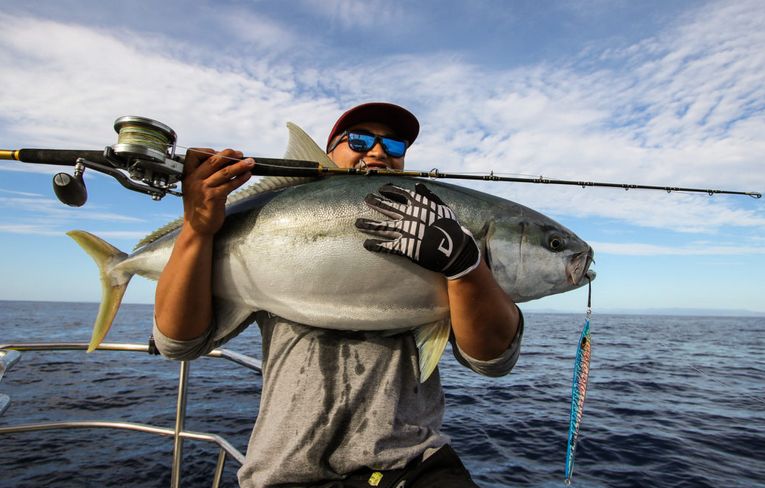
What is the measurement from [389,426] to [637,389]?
14262mm

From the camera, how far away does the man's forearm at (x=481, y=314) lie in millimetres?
2146

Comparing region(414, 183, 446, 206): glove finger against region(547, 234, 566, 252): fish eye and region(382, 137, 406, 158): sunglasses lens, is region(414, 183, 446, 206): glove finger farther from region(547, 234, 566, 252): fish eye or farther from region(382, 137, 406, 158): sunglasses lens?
region(382, 137, 406, 158): sunglasses lens

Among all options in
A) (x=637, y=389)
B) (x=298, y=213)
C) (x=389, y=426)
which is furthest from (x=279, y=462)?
(x=637, y=389)

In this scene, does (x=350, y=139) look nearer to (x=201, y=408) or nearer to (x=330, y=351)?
(x=330, y=351)

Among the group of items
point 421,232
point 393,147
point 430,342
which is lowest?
point 430,342

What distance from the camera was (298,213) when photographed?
2.40 metres

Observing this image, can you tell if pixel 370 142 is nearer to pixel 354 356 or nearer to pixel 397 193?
pixel 397 193

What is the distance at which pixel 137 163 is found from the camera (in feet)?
6.70

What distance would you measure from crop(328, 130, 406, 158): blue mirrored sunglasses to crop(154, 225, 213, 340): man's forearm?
46.5 inches

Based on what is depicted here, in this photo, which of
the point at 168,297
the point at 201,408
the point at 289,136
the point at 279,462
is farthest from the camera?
the point at 201,408

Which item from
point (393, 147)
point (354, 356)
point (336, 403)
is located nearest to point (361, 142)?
point (393, 147)

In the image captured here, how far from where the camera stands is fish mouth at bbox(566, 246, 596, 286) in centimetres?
246

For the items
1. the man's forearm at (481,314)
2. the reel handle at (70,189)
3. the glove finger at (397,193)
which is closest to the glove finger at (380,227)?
the glove finger at (397,193)

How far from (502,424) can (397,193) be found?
885 cm
